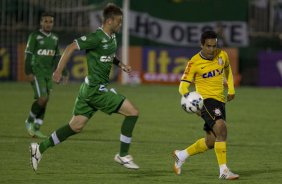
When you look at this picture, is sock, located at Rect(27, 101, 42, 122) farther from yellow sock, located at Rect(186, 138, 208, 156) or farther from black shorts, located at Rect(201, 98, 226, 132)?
black shorts, located at Rect(201, 98, 226, 132)

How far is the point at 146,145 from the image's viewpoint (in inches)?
559

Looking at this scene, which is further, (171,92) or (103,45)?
(171,92)

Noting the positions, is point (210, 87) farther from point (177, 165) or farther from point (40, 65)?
point (40, 65)

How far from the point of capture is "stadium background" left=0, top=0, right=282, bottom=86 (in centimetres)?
3005

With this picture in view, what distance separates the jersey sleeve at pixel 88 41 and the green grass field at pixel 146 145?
1.65m

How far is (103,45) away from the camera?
36.6 feet

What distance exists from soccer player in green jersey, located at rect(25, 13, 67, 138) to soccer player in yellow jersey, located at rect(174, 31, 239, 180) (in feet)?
16.1

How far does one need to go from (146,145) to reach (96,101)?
3203 millimetres

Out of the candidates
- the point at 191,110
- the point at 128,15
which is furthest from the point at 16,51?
the point at 191,110

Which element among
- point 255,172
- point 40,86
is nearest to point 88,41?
point 255,172

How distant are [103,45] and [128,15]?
760 inches

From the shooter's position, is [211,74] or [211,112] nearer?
[211,112]

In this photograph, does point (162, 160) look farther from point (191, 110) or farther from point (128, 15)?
point (128, 15)

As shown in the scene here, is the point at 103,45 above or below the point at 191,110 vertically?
above
